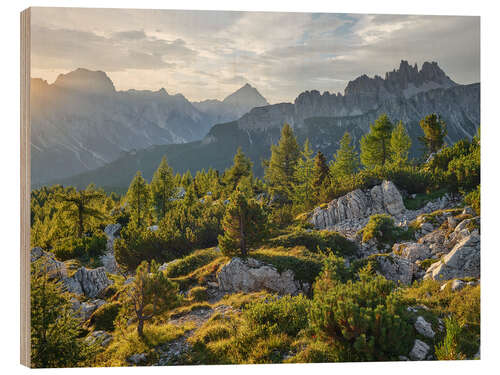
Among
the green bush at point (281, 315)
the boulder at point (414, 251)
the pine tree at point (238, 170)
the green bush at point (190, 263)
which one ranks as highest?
the pine tree at point (238, 170)

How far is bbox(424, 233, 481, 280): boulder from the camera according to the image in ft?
29.1

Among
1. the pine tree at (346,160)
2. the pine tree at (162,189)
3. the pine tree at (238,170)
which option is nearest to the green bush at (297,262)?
the pine tree at (238,170)

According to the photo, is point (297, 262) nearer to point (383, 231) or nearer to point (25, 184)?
point (383, 231)

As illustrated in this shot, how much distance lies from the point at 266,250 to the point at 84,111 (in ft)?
33.4

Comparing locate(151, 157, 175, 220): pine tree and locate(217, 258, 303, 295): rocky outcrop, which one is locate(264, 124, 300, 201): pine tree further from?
locate(217, 258, 303, 295): rocky outcrop

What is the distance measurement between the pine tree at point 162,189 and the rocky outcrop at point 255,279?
14636 mm

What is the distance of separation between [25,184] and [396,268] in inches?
424

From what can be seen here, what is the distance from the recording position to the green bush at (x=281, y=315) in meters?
7.61

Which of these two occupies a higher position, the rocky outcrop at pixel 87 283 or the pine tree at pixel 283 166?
the pine tree at pixel 283 166

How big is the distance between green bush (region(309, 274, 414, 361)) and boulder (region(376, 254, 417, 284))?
2920 mm

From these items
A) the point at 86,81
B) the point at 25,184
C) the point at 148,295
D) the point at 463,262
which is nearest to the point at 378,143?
the point at 463,262

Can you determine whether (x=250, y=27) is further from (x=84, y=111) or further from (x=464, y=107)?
(x=84, y=111)

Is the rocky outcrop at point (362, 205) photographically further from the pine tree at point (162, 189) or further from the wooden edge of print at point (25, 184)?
the pine tree at point (162, 189)
